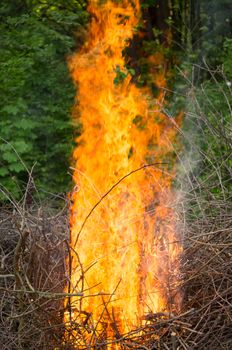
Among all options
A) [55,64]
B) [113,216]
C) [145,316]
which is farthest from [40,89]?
[145,316]

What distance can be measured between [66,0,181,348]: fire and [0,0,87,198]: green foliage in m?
5.61

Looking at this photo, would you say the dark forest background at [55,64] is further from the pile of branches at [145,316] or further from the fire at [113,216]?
the pile of branches at [145,316]

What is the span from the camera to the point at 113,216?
4121 millimetres

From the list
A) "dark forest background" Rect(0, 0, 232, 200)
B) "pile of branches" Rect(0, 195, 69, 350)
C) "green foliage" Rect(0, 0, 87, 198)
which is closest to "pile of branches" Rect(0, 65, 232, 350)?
"pile of branches" Rect(0, 195, 69, 350)

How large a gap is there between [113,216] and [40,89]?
7.34 meters

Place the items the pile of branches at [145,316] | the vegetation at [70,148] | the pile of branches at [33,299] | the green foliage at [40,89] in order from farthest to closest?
the green foliage at [40,89] → the vegetation at [70,148] → the pile of branches at [145,316] → the pile of branches at [33,299]

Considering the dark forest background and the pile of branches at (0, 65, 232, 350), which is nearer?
the pile of branches at (0, 65, 232, 350)

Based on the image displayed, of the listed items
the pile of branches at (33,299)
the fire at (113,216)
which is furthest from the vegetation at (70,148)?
the fire at (113,216)

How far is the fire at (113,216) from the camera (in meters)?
3.95

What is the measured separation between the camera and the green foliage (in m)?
10.3

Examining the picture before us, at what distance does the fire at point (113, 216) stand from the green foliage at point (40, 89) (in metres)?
5.61

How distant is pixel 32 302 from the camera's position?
3.52m

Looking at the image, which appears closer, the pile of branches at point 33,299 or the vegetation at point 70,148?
the pile of branches at point 33,299

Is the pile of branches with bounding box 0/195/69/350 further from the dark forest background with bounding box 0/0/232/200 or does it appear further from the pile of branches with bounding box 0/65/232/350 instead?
the dark forest background with bounding box 0/0/232/200
